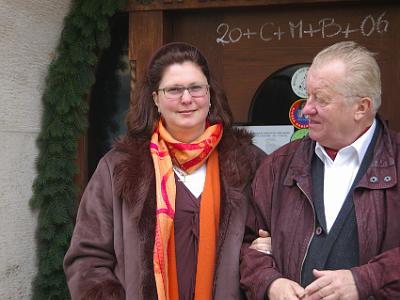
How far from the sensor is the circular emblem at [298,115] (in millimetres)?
3186

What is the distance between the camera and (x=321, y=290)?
1769mm

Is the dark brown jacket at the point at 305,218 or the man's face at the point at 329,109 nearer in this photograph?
the dark brown jacket at the point at 305,218

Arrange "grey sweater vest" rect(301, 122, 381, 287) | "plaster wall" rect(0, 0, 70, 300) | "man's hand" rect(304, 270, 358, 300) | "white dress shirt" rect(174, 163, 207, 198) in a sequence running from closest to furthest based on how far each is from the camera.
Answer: "man's hand" rect(304, 270, 358, 300)
"grey sweater vest" rect(301, 122, 381, 287)
"white dress shirt" rect(174, 163, 207, 198)
"plaster wall" rect(0, 0, 70, 300)

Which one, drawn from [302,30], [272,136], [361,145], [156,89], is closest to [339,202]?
[361,145]

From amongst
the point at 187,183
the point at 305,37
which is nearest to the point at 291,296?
the point at 187,183

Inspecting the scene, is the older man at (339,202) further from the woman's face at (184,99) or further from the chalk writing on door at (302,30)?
→ the chalk writing on door at (302,30)

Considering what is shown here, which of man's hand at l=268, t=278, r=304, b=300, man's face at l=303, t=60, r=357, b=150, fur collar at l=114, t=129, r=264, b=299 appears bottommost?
man's hand at l=268, t=278, r=304, b=300

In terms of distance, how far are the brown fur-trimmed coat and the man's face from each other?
455mm

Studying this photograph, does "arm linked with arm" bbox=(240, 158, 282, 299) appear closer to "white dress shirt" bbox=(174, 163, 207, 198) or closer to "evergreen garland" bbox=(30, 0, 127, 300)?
"white dress shirt" bbox=(174, 163, 207, 198)

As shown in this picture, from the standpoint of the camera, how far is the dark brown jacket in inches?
69.4

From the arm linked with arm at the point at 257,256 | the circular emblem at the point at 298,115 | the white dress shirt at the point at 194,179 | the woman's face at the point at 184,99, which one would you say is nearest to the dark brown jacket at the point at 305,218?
the arm linked with arm at the point at 257,256

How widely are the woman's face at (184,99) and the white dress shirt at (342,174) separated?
593 mm

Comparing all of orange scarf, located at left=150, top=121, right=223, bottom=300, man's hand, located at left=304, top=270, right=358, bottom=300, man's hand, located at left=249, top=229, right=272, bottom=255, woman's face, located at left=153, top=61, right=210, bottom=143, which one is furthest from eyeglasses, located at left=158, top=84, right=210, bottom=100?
man's hand, located at left=304, top=270, right=358, bottom=300

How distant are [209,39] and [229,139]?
43.8 inches
